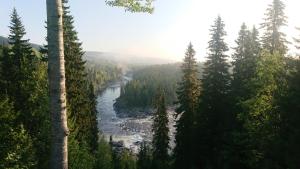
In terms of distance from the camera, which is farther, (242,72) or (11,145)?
(242,72)

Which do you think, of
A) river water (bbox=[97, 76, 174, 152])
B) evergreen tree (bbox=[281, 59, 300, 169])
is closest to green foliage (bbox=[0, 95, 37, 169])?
evergreen tree (bbox=[281, 59, 300, 169])

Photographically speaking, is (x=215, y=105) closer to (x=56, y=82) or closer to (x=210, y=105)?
(x=210, y=105)

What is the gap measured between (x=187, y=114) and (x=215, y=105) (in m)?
7.38

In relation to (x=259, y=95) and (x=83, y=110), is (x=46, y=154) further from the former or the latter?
(x=259, y=95)

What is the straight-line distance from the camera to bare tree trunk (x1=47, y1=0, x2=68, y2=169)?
6406mm

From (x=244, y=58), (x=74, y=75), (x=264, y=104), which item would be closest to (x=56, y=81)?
(x=264, y=104)

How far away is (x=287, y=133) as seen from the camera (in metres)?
23.9

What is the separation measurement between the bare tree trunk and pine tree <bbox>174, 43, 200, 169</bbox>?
36327mm

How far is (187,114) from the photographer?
46844mm

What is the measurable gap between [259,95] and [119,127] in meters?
106

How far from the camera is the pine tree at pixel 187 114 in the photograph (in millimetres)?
43625

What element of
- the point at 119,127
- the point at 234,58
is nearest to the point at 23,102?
the point at 234,58

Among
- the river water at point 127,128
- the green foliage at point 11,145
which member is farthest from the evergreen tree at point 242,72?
the river water at point 127,128

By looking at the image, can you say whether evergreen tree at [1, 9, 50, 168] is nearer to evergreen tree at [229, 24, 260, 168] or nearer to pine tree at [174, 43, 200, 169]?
evergreen tree at [229, 24, 260, 168]
